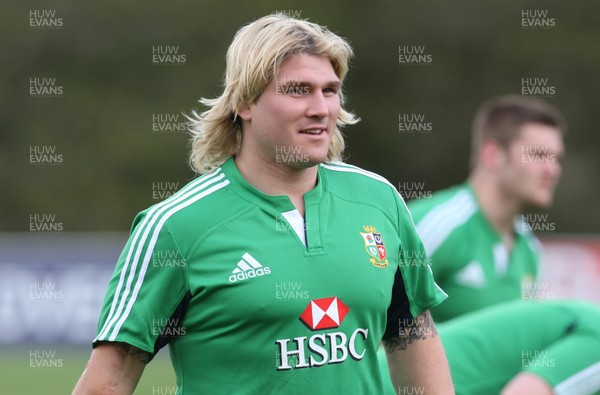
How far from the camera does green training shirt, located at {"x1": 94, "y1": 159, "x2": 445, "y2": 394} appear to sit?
3666 mm

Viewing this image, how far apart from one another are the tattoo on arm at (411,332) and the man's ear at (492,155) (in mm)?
4141

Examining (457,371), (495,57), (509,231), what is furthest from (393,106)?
(457,371)

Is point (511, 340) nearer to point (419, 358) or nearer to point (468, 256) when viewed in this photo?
point (419, 358)

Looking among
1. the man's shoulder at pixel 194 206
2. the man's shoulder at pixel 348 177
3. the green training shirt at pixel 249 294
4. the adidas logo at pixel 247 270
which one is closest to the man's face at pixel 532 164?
the man's shoulder at pixel 348 177

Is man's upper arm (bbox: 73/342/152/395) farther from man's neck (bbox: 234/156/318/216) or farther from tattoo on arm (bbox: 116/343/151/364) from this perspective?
man's neck (bbox: 234/156/318/216)

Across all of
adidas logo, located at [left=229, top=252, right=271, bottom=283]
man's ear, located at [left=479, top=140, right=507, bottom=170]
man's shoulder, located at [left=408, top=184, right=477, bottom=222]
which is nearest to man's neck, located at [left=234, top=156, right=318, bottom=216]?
adidas logo, located at [left=229, top=252, right=271, bottom=283]

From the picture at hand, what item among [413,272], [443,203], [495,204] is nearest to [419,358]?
[413,272]

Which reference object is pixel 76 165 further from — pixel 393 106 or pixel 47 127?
pixel 393 106

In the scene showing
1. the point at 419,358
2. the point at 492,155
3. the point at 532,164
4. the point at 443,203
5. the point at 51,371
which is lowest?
the point at 419,358

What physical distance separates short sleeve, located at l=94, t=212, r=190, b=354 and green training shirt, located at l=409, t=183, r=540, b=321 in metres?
3.59

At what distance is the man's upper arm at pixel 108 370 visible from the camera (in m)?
3.66

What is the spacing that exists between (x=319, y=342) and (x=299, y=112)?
29.5 inches

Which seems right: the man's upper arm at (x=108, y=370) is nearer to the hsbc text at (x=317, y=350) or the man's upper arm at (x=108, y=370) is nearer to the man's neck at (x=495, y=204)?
the hsbc text at (x=317, y=350)

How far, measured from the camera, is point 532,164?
26.2ft
